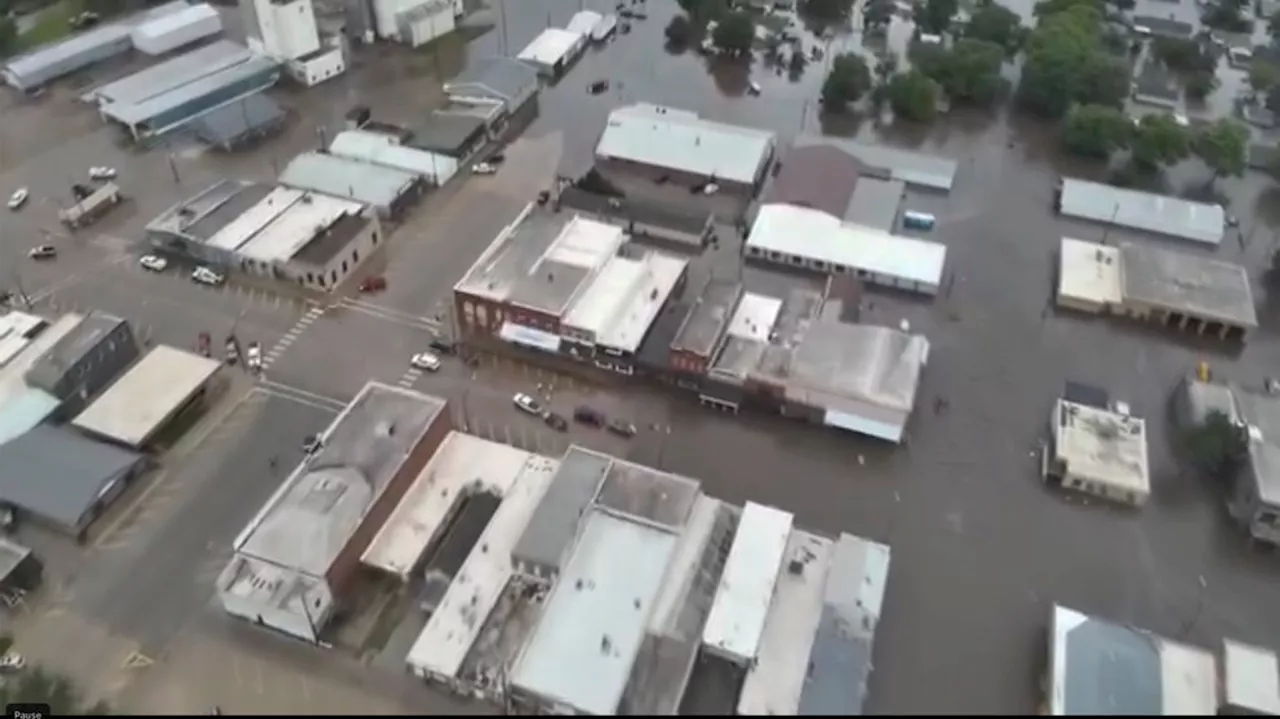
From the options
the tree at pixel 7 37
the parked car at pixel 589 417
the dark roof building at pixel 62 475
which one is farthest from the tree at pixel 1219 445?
the tree at pixel 7 37

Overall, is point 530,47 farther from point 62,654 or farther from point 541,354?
point 62,654

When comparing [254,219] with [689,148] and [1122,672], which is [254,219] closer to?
[689,148]

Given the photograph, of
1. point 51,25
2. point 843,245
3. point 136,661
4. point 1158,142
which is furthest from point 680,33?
point 136,661

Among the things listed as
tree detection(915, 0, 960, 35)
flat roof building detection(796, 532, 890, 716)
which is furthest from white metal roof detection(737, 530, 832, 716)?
tree detection(915, 0, 960, 35)

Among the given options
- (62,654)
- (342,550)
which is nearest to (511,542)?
(342,550)

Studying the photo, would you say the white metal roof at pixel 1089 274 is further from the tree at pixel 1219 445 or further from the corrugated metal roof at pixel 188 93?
the corrugated metal roof at pixel 188 93

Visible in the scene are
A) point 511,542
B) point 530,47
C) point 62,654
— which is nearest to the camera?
point 62,654

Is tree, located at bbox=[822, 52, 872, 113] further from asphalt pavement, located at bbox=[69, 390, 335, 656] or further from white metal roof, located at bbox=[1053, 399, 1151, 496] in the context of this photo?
asphalt pavement, located at bbox=[69, 390, 335, 656]
